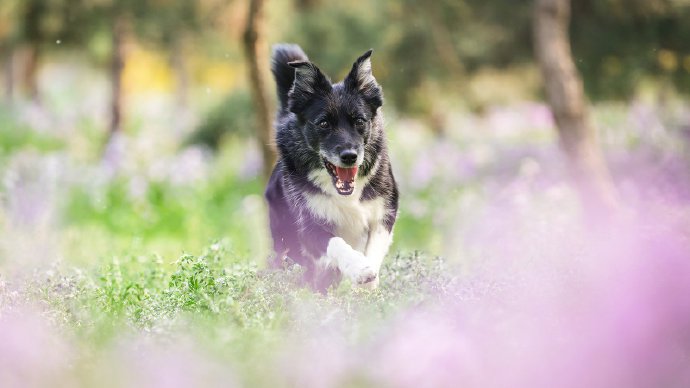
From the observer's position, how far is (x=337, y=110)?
486 centimetres

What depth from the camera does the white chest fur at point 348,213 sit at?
4906mm

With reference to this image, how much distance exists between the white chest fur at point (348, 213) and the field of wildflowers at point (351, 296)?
0.33 metres

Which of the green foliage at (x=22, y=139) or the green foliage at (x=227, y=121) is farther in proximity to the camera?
the green foliage at (x=22, y=139)

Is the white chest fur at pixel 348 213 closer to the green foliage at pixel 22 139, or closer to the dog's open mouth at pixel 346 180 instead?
the dog's open mouth at pixel 346 180

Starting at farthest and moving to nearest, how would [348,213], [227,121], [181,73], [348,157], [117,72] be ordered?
1. [181,73]
2. [117,72]
3. [227,121]
4. [348,213]
5. [348,157]

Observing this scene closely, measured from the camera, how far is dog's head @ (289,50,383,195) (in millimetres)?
4762

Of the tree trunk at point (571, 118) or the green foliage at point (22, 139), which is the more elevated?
the green foliage at point (22, 139)

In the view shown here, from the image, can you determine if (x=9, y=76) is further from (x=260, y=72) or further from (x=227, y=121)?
(x=260, y=72)

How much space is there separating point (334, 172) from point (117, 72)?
8.70 metres

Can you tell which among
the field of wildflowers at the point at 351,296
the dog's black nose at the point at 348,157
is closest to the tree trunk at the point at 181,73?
the field of wildflowers at the point at 351,296

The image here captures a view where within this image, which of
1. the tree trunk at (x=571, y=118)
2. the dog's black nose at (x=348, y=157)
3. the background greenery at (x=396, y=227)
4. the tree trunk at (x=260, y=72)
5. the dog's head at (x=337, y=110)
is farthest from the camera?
the tree trunk at (x=571, y=118)

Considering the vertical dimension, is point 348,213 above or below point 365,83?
below

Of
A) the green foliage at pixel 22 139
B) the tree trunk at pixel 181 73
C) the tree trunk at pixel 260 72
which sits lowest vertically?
the tree trunk at pixel 260 72

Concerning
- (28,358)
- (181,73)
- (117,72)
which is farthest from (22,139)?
(28,358)
